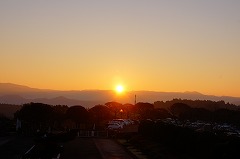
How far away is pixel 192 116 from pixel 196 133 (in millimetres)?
67682

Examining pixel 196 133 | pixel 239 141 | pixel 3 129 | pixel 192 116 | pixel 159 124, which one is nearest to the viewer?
pixel 239 141

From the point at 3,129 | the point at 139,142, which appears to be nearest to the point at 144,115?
the point at 3,129

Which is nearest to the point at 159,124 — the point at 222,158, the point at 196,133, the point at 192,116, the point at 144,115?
the point at 196,133

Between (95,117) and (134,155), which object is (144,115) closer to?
(95,117)

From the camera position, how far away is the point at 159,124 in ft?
126

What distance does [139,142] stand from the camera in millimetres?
40062

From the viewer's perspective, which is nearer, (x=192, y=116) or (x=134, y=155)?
(x=134, y=155)

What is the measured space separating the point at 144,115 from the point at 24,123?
2810cm

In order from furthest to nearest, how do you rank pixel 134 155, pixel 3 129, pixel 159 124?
pixel 3 129
pixel 159 124
pixel 134 155

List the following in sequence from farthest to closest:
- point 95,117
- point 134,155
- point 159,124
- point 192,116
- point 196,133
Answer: point 192,116 → point 95,117 → point 159,124 → point 134,155 → point 196,133

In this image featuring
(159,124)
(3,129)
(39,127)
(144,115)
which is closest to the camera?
(159,124)

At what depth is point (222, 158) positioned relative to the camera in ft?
68.0

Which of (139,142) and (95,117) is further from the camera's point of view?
(95,117)

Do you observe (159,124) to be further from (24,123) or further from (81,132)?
(24,123)
